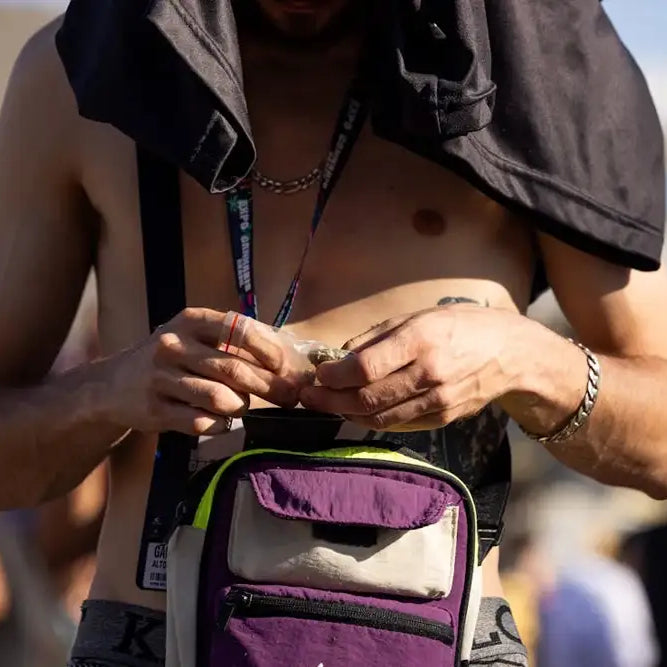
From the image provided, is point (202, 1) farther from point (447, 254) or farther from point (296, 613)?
point (296, 613)

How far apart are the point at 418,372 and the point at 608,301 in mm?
483

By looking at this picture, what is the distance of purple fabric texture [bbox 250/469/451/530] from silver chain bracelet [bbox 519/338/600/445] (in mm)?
311

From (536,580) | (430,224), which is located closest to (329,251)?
(430,224)

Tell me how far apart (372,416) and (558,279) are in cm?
51

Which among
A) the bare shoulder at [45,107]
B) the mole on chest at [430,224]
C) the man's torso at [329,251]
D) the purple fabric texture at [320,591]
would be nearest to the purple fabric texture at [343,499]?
the purple fabric texture at [320,591]

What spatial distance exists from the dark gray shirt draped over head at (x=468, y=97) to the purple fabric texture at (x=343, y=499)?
0.36 metres

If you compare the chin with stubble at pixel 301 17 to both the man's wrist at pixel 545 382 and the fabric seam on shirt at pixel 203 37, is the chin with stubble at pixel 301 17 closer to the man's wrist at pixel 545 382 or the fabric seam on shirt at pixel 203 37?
the fabric seam on shirt at pixel 203 37

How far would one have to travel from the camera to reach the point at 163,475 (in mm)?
1735

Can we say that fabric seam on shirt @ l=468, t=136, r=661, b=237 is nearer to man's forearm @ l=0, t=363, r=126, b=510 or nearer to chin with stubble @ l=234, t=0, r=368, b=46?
chin with stubble @ l=234, t=0, r=368, b=46

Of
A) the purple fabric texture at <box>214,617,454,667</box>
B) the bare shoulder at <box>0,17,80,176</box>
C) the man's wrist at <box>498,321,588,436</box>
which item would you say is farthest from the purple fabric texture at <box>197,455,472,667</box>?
the bare shoulder at <box>0,17,80,176</box>

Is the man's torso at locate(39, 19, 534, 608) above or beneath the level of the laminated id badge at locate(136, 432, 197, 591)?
above

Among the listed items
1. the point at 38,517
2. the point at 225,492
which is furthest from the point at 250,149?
the point at 38,517

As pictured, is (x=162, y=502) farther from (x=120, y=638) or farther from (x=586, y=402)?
(x=586, y=402)

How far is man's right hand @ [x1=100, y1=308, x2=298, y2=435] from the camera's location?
1.49 m
